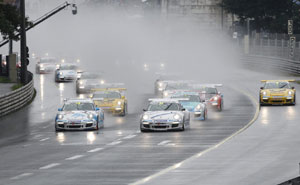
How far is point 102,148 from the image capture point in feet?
86.2

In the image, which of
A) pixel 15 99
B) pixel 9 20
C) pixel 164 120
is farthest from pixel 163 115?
pixel 9 20

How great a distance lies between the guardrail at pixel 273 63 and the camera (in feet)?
244

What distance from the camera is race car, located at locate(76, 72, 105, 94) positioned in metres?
57.2

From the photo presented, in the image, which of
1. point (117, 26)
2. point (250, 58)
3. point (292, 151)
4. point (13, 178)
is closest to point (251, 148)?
point (292, 151)

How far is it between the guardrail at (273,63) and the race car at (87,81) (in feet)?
68.2

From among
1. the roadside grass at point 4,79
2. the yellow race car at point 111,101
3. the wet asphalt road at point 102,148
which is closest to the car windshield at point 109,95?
the yellow race car at point 111,101

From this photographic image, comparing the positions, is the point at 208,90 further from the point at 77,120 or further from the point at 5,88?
the point at 5,88

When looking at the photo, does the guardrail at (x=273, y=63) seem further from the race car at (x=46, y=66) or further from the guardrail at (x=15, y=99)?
the guardrail at (x=15, y=99)

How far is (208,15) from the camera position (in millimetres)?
132250

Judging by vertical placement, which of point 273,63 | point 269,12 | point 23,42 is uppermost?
point 269,12

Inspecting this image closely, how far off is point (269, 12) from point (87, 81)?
56.9 meters

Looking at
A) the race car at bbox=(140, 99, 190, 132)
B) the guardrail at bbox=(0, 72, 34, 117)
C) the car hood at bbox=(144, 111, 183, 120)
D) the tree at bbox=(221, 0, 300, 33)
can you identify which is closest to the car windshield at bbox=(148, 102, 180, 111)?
the race car at bbox=(140, 99, 190, 132)

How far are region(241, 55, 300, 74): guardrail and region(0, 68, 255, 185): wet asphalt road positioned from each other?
2970cm

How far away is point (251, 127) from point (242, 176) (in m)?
15.0
